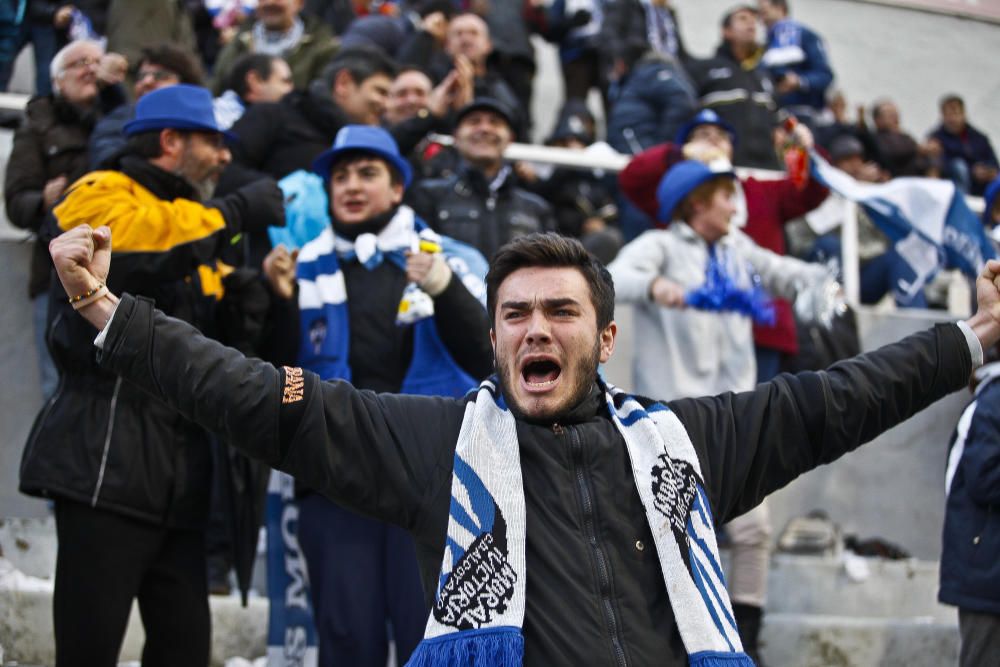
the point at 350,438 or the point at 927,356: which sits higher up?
the point at 927,356

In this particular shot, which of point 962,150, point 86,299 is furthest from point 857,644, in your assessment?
point 962,150

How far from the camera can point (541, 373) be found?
3580 millimetres

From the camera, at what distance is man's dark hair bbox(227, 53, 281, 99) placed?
697cm

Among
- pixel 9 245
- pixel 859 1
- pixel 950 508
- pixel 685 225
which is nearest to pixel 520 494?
pixel 950 508

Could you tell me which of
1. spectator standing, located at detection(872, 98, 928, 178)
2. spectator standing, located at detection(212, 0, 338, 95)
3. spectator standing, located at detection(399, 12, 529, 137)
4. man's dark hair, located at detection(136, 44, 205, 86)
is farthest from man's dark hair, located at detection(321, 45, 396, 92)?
spectator standing, located at detection(872, 98, 928, 178)

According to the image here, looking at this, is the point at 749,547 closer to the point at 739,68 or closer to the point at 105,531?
the point at 105,531

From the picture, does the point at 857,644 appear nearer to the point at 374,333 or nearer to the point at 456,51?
the point at 374,333

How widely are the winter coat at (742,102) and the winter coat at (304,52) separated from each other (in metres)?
2.60

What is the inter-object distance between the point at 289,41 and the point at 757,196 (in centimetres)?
307

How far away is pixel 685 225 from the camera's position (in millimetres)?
6609

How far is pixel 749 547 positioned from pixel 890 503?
201 cm

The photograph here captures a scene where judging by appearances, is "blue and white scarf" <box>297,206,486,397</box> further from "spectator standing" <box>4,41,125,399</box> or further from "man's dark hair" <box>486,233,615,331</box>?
"man's dark hair" <box>486,233,615,331</box>

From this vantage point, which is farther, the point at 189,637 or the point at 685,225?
the point at 685,225

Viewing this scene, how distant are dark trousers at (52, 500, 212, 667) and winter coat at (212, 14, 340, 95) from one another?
13.5 ft
